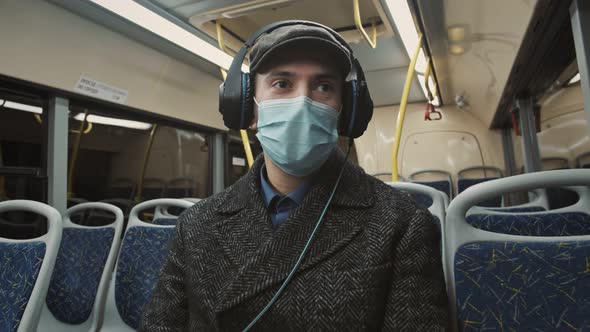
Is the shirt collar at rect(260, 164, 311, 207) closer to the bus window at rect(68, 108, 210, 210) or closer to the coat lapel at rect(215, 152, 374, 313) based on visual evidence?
the coat lapel at rect(215, 152, 374, 313)

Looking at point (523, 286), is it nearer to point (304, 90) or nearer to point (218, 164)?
point (304, 90)

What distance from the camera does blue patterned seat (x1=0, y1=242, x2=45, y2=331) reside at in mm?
1310

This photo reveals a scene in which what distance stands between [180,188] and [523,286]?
401 cm

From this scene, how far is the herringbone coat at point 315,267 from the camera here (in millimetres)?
828

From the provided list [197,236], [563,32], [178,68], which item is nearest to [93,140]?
[178,68]

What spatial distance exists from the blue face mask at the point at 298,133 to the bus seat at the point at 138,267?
0.98 meters

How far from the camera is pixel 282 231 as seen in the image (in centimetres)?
96

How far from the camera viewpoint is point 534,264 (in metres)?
0.85

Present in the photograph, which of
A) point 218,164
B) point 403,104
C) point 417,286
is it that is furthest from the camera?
point 218,164

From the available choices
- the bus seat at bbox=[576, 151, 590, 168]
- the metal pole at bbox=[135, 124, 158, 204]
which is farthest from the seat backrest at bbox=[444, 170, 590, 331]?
the metal pole at bbox=[135, 124, 158, 204]

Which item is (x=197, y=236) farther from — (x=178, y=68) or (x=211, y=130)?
(x=211, y=130)

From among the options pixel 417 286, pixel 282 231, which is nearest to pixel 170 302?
pixel 282 231

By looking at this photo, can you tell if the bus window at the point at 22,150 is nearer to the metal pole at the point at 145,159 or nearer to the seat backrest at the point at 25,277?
Result: the metal pole at the point at 145,159

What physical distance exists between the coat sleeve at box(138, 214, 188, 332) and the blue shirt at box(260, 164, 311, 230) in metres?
0.31
